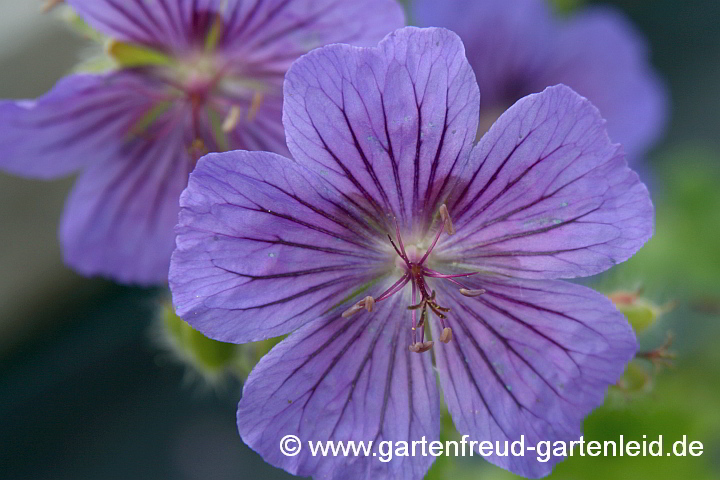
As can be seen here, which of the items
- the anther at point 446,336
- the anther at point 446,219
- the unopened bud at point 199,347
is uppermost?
the anther at point 446,219

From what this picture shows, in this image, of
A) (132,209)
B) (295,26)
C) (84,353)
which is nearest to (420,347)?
(295,26)

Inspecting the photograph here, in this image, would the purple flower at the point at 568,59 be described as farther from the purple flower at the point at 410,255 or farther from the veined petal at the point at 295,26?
the purple flower at the point at 410,255

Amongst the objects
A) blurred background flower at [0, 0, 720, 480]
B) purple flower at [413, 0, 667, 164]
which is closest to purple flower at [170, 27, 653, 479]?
purple flower at [413, 0, 667, 164]

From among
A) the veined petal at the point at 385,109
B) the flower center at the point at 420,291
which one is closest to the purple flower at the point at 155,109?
the veined petal at the point at 385,109

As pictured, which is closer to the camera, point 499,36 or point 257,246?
point 257,246

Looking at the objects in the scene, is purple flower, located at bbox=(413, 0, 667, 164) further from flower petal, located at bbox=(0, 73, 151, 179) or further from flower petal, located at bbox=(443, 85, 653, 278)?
flower petal, located at bbox=(443, 85, 653, 278)

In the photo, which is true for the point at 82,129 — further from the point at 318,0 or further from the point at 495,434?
the point at 495,434

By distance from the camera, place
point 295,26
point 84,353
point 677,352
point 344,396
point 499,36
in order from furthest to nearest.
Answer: point 84,353 < point 677,352 < point 499,36 < point 295,26 < point 344,396

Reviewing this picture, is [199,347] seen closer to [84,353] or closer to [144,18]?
[144,18]
